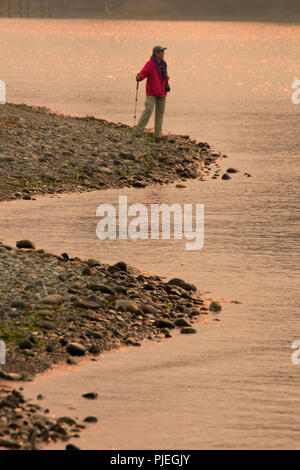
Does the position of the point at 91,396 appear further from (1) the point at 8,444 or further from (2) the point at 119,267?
(2) the point at 119,267

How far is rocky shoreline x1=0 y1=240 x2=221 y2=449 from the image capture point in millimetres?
12008

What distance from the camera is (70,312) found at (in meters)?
13.5

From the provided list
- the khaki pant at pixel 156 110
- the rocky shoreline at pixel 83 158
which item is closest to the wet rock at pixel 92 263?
the rocky shoreline at pixel 83 158

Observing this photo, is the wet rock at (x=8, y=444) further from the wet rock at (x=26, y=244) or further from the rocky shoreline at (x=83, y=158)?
the rocky shoreline at (x=83, y=158)

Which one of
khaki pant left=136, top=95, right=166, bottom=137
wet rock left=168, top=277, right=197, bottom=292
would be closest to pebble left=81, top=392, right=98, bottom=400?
wet rock left=168, top=277, right=197, bottom=292

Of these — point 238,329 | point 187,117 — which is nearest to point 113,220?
point 238,329

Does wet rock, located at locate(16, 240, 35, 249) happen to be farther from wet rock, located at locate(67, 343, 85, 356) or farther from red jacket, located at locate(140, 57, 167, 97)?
red jacket, located at locate(140, 57, 167, 97)

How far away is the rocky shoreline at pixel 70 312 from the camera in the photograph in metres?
12.0

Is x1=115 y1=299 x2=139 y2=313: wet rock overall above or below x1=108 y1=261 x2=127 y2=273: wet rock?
below

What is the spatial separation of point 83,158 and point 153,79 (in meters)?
3.22

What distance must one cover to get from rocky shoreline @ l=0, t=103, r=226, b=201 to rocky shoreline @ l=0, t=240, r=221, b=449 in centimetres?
752

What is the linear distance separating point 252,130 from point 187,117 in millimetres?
4398

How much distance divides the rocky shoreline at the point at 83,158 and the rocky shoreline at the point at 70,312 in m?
7.52

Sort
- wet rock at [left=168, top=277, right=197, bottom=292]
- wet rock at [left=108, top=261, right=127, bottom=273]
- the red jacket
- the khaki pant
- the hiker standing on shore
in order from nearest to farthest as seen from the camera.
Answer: wet rock at [left=168, top=277, right=197, bottom=292], wet rock at [left=108, top=261, right=127, bottom=273], the hiker standing on shore, the red jacket, the khaki pant
